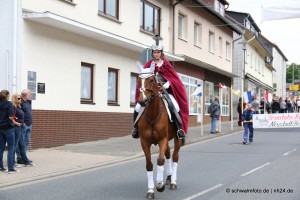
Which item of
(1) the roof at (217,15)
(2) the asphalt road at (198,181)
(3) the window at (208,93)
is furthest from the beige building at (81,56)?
(3) the window at (208,93)

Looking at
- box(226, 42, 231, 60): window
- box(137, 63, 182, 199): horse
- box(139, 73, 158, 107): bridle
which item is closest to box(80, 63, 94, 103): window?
box(137, 63, 182, 199): horse

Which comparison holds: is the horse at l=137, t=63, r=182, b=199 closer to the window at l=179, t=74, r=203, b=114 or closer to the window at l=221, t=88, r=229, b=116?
the window at l=179, t=74, r=203, b=114

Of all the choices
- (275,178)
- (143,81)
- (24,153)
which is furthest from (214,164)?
(143,81)

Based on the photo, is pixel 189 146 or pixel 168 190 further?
pixel 189 146

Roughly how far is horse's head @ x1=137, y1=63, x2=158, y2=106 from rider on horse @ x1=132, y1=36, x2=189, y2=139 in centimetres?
74

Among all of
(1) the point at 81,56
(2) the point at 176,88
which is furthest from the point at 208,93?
(2) the point at 176,88

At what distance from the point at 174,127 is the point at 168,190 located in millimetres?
1163

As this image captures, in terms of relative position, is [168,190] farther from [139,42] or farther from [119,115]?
[139,42]

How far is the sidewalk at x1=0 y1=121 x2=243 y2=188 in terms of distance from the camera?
35.3 ft

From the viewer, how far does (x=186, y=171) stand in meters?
11.3

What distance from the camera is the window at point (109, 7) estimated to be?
1955cm

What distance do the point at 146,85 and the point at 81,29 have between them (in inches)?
394

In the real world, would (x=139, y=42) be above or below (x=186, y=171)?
above

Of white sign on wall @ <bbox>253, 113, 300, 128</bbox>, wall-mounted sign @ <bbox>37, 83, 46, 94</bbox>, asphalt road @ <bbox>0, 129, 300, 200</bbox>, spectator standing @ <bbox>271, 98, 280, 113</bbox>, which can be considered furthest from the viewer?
spectator standing @ <bbox>271, 98, 280, 113</bbox>
